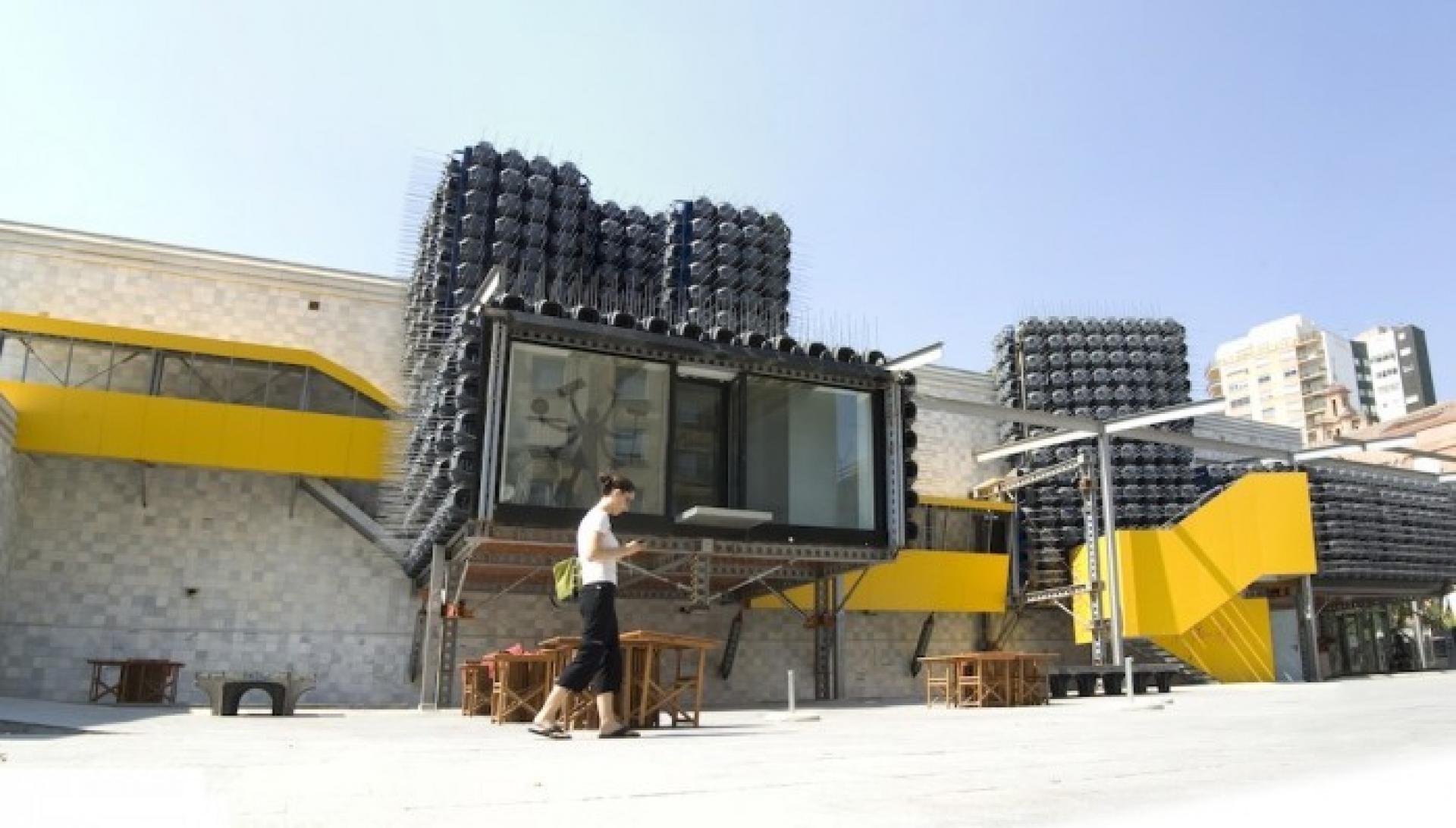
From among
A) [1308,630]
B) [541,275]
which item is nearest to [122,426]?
[541,275]

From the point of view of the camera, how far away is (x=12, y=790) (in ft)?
13.1

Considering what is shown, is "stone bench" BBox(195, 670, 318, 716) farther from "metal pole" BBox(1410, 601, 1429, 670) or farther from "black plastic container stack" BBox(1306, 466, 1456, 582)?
"metal pole" BBox(1410, 601, 1429, 670)

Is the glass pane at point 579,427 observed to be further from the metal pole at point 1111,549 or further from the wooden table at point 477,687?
the metal pole at point 1111,549

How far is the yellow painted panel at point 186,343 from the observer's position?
17.8 meters

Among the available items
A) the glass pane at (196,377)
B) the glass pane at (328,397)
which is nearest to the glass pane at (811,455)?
the glass pane at (328,397)

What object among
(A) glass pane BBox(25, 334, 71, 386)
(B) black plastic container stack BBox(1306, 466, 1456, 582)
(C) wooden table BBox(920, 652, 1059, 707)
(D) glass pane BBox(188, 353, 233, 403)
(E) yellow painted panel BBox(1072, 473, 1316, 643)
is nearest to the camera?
(C) wooden table BBox(920, 652, 1059, 707)

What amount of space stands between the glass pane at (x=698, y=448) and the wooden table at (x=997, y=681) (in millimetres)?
4330

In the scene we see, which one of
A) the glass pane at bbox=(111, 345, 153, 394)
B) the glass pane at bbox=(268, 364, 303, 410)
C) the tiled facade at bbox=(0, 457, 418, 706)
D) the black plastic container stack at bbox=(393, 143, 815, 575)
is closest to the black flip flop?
the black plastic container stack at bbox=(393, 143, 815, 575)

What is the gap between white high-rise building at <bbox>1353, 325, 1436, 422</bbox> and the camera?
128125mm

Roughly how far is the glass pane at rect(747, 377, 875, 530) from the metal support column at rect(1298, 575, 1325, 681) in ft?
51.1

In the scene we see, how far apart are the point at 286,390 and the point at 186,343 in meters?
2.10

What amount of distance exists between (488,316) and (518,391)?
116 cm

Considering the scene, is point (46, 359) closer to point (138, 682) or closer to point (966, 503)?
point (138, 682)

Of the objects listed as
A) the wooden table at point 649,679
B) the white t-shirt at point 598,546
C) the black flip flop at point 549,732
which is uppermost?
the white t-shirt at point 598,546
